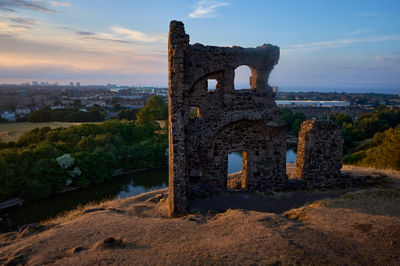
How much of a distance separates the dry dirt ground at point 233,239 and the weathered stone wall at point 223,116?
2.57 metres

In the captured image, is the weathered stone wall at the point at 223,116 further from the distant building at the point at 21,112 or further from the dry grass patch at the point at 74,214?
the distant building at the point at 21,112

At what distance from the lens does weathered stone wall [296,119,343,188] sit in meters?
11.5

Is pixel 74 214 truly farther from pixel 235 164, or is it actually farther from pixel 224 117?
pixel 235 164

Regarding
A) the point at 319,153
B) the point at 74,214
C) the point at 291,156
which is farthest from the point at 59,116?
the point at 319,153

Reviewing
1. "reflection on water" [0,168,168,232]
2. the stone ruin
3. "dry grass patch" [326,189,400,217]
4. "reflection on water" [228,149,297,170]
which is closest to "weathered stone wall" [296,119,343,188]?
the stone ruin

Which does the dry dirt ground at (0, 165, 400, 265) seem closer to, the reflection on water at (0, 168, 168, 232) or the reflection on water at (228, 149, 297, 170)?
the reflection on water at (0, 168, 168, 232)

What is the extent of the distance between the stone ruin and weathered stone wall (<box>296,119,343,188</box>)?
242 mm

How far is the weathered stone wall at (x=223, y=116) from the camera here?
1019cm

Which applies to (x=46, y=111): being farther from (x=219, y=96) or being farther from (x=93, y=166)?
(x=219, y=96)

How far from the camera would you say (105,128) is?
113ft

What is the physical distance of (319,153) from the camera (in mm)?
11648

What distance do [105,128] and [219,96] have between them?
26.8m

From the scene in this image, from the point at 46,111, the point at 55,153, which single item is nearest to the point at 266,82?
the point at 55,153

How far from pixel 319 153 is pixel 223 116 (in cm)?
470
